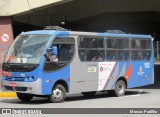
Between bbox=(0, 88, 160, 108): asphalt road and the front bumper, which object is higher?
Result: the front bumper

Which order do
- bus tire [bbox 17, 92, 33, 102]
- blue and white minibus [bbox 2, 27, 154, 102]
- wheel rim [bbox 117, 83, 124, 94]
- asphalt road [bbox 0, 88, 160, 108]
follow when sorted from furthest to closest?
wheel rim [bbox 117, 83, 124, 94] < bus tire [bbox 17, 92, 33, 102] < blue and white minibus [bbox 2, 27, 154, 102] < asphalt road [bbox 0, 88, 160, 108]

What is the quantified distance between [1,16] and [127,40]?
6640 mm

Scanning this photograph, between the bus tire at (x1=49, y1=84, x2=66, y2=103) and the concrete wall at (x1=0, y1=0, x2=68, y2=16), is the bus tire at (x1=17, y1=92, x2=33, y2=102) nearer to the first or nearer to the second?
the bus tire at (x1=49, y1=84, x2=66, y2=103)

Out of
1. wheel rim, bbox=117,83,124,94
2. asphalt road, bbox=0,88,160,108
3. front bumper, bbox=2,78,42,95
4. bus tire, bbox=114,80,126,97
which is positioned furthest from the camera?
wheel rim, bbox=117,83,124,94

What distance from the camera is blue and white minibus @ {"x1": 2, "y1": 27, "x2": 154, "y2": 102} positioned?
54.5 feet

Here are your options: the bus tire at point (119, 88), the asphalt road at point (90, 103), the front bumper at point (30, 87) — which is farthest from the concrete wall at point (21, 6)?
the front bumper at point (30, 87)

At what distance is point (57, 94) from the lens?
17.2 meters

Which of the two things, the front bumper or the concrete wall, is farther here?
the concrete wall

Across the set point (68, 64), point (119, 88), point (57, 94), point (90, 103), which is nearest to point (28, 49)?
point (68, 64)

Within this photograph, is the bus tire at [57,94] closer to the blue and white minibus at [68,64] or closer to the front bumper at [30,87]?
the blue and white minibus at [68,64]

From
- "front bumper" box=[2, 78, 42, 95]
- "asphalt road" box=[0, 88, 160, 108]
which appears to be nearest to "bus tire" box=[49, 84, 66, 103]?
"asphalt road" box=[0, 88, 160, 108]

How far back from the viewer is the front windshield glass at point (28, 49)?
1667 centimetres

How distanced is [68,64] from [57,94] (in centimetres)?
123

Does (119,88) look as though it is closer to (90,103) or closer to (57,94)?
(90,103)
